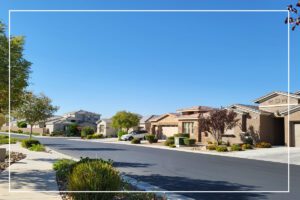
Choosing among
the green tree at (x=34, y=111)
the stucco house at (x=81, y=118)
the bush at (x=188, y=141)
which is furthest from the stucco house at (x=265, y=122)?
the stucco house at (x=81, y=118)

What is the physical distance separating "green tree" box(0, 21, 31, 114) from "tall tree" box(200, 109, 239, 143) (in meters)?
21.1

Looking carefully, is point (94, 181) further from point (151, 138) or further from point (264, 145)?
point (151, 138)

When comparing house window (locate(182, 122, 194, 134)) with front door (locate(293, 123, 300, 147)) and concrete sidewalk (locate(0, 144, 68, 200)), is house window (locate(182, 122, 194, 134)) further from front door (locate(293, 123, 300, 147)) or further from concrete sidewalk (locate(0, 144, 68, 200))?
concrete sidewalk (locate(0, 144, 68, 200))

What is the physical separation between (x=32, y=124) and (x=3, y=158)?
10066 millimetres

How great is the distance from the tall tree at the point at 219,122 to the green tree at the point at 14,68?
69.2 ft

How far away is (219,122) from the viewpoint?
119ft

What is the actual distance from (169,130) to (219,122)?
12.0 m

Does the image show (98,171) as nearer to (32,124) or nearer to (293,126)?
(32,124)

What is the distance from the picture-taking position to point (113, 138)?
4225cm

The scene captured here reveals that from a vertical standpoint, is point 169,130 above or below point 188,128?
below

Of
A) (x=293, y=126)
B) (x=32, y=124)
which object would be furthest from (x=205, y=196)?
(x=293, y=126)

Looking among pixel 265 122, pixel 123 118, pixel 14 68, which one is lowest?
pixel 265 122

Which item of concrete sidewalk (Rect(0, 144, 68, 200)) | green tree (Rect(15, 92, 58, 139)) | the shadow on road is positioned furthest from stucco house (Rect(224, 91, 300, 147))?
concrete sidewalk (Rect(0, 144, 68, 200))

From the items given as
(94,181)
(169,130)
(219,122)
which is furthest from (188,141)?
(94,181)
